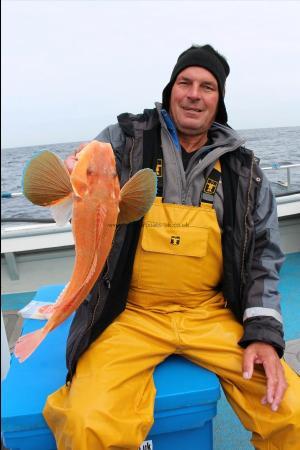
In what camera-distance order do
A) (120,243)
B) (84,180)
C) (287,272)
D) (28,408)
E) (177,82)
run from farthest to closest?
(287,272) < (177,82) < (120,243) < (28,408) < (84,180)

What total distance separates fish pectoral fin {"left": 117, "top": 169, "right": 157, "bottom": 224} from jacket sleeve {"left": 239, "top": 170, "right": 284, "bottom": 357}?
90 cm

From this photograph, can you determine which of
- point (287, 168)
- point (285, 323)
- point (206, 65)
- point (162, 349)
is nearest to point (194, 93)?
point (206, 65)

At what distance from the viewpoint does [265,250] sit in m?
2.28

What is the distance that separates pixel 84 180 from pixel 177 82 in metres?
1.30

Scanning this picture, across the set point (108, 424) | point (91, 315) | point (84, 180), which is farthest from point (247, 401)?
point (84, 180)

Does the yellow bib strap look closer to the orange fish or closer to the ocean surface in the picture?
the ocean surface

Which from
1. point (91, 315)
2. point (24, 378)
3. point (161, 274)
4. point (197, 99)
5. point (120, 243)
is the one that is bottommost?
point (24, 378)

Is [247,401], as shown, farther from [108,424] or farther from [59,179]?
[59,179]

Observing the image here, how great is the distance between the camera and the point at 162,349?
2012 mm

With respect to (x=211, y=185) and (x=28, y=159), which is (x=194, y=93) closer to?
(x=211, y=185)

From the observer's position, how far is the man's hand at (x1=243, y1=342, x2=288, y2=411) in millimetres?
1828

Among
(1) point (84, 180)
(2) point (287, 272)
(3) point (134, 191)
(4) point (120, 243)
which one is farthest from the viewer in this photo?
(2) point (287, 272)

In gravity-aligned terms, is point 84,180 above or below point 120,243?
above

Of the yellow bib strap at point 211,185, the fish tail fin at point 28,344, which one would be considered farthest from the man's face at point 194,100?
the fish tail fin at point 28,344
